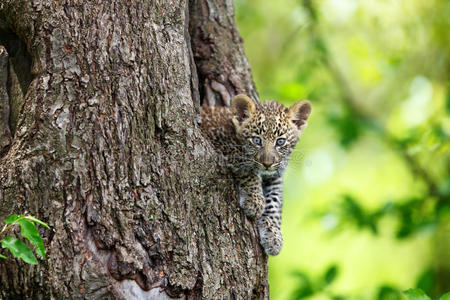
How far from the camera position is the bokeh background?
8.14 meters

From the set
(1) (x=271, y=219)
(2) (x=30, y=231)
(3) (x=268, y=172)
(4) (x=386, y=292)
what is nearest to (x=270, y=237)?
(1) (x=271, y=219)

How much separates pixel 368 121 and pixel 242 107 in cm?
439

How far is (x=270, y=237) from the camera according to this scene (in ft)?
15.0

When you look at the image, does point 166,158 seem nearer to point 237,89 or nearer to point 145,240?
point 145,240

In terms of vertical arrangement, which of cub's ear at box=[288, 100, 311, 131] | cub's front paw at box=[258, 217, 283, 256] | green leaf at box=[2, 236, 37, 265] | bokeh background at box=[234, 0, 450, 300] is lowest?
green leaf at box=[2, 236, 37, 265]

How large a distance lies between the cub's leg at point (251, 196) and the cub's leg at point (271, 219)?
0.70 ft

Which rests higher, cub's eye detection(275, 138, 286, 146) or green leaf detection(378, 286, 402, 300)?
cub's eye detection(275, 138, 286, 146)

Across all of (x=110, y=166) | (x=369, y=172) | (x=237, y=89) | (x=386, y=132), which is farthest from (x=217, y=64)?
(x=369, y=172)

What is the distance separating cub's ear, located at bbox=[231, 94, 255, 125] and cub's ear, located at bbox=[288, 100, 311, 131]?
43cm

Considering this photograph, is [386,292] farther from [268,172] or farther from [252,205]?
[252,205]

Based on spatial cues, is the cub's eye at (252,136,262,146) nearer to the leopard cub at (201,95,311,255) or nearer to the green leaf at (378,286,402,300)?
the leopard cub at (201,95,311,255)

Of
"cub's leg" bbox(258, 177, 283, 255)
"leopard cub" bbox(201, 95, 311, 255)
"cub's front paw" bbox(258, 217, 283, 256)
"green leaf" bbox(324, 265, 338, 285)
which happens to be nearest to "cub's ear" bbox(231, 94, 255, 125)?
"leopard cub" bbox(201, 95, 311, 255)

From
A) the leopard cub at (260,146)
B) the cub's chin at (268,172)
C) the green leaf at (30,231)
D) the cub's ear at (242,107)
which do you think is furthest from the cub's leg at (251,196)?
the green leaf at (30,231)

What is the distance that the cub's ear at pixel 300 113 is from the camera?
521 cm
